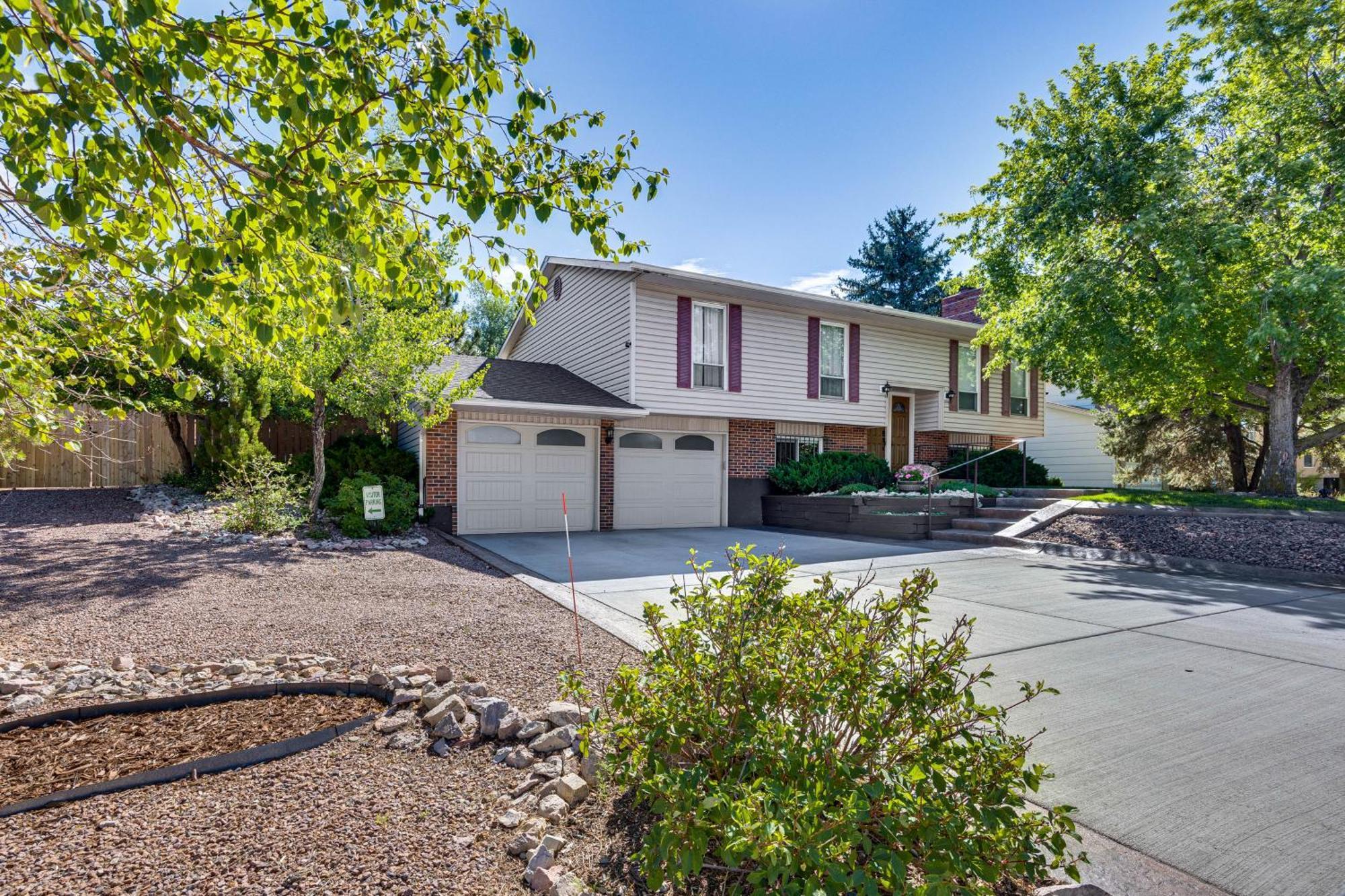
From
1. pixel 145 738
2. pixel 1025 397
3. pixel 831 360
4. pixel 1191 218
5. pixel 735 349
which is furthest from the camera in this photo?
pixel 1025 397

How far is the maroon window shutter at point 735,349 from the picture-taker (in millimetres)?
13312

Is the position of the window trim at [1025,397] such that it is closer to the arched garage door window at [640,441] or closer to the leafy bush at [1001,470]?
the leafy bush at [1001,470]

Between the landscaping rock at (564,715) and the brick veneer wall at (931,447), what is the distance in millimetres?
14805

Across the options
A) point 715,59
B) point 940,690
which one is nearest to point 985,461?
point 715,59

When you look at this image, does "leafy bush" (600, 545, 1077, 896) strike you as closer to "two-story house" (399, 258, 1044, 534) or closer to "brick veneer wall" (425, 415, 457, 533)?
"two-story house" (399, 258, 1044, 534)

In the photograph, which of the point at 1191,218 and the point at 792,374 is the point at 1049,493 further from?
the point at 792,374

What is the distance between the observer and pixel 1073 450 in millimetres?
20859

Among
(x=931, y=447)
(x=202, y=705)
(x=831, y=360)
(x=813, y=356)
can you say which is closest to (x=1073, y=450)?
(x=931, y=447)

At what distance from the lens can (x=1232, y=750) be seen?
298 centimetres

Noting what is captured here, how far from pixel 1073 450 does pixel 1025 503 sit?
10717 millimetres

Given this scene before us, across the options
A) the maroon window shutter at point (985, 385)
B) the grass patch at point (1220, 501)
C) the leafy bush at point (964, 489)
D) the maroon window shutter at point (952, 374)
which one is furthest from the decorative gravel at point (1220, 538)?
the maroon window shutter at point (985, 385)

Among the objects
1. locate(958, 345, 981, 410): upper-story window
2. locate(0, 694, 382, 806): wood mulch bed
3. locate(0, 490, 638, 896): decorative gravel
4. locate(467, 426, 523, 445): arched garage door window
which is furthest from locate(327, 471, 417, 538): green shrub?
locate(958, 345, 981, 410): upper-story window

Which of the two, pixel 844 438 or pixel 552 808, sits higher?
pixel 844 438

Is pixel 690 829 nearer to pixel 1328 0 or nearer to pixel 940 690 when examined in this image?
pixel 940 690
